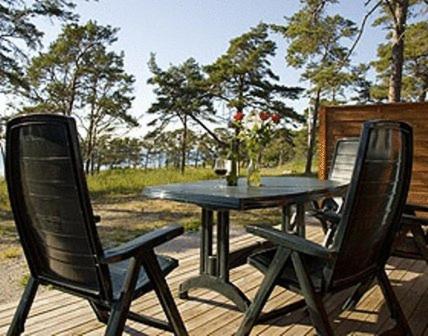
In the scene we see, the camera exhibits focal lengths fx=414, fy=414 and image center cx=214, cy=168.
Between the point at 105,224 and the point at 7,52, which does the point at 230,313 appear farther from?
the point at 7,52

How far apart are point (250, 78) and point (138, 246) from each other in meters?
14.7

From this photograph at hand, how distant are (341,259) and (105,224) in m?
A: 4.61

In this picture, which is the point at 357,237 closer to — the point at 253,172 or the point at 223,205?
the point at 223,205

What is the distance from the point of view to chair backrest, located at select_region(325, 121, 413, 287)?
157 centimetres

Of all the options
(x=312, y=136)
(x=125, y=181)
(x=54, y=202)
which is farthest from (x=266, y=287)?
(x=312, y=136)

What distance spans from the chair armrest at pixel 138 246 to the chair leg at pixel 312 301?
0.50 m

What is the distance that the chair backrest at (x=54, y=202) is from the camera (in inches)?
54.4

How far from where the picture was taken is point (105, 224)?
5750 millimetres

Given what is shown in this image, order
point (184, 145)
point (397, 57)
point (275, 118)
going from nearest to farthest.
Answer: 1. point (275, 118)
2. point (397, 57)
3. point (184, 145)

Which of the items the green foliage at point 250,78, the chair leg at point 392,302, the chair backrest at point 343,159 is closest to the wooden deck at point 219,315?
the chair leg at point 392,302

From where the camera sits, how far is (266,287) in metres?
1.76

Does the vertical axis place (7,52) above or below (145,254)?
above

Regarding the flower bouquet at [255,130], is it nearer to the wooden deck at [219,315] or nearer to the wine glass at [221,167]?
the wine glass at [221,167]

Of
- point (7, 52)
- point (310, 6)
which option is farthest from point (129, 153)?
point (310, 6)
